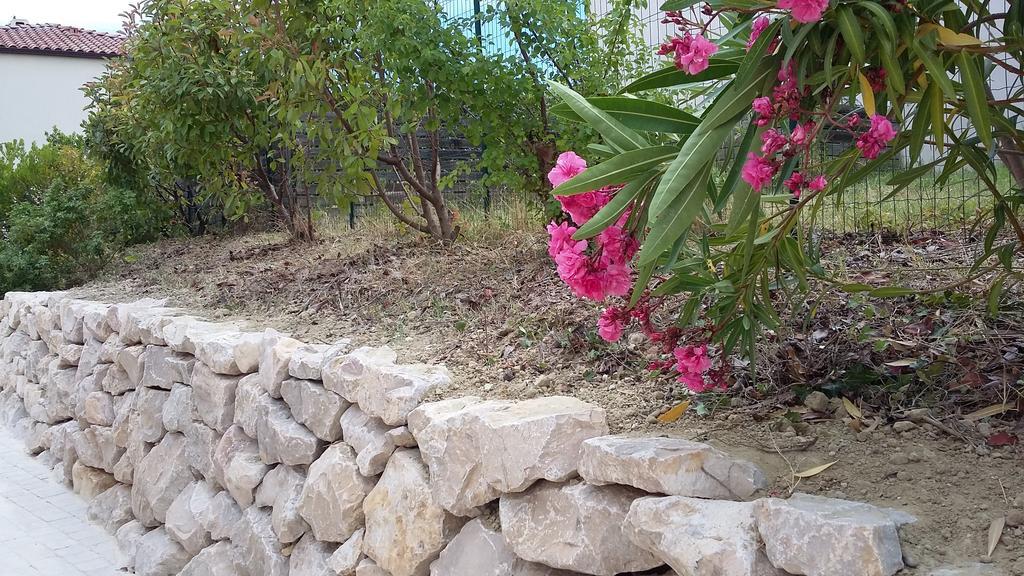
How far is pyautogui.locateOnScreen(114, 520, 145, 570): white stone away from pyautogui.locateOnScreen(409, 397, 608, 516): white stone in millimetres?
2600

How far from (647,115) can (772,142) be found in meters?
0.33

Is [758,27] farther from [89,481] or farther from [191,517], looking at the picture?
[89,481]

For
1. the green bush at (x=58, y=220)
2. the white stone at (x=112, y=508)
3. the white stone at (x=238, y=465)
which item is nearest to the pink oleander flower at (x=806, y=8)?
the white stone at (x=238, y=465)

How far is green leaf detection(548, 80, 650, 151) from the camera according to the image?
5.96 ft

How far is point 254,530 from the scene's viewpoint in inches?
152

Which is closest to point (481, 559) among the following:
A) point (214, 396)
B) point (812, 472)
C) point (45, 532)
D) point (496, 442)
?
point (496, 442)

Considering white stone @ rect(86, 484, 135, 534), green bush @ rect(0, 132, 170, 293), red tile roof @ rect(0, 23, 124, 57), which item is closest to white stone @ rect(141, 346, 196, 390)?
white stone @ rect(86, 484, 135, 534)

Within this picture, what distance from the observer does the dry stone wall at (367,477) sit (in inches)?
74.6

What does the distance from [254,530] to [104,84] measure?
23.4ft

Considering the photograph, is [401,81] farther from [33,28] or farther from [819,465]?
[33,28]

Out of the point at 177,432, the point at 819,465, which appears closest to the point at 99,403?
the point at 177,432

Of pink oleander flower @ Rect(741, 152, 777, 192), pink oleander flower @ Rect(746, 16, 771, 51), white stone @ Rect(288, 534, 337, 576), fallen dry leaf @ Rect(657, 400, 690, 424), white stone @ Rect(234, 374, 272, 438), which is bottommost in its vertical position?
white stone @ Rect(288, 534, 337, 576)

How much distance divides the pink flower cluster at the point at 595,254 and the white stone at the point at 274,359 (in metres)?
2.30

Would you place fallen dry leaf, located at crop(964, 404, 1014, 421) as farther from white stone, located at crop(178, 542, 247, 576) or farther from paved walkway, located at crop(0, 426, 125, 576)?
paved walkway, located at crop(0, 426, 125, 576)
